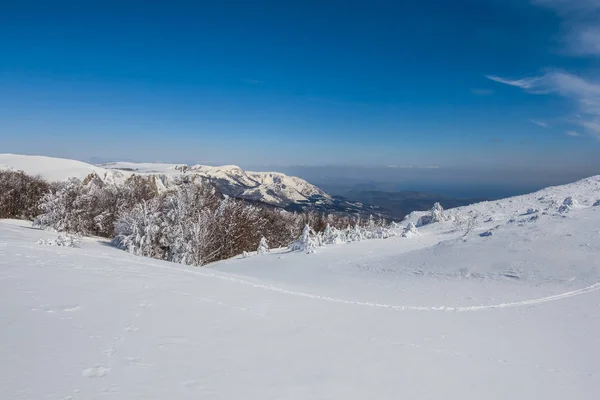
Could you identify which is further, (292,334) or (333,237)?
(333,237)

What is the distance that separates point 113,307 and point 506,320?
11.7 metres

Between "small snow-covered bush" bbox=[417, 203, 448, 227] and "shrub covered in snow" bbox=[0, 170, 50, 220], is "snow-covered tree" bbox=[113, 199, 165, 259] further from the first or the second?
"shrub covered in snow" bbox=[0, 170, 50, 220]

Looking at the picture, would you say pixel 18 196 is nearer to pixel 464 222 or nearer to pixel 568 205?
pixel 464 222

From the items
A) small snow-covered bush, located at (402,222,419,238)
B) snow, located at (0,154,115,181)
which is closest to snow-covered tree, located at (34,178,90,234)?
small snow-covered bush, located at (402,222,419,238)

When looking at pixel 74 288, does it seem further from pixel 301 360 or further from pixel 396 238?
pixel 396 238

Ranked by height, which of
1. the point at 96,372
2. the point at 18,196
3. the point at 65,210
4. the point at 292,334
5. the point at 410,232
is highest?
the point at 18,196

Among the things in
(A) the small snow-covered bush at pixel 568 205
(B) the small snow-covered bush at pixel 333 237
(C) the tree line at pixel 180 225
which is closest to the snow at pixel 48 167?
(C) the tree line at pixel 180 225

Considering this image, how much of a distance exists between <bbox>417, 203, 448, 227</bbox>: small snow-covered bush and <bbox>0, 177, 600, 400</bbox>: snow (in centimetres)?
1757

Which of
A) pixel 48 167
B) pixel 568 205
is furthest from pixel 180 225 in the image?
pixel 48 167

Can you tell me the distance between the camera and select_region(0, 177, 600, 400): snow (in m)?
5.37

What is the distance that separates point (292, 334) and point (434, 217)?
101 feet

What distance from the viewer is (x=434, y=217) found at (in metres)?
35.4

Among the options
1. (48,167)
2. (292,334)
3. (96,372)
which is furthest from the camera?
(48,167)

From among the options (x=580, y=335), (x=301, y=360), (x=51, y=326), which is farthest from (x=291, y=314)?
(x=580, y=335)
